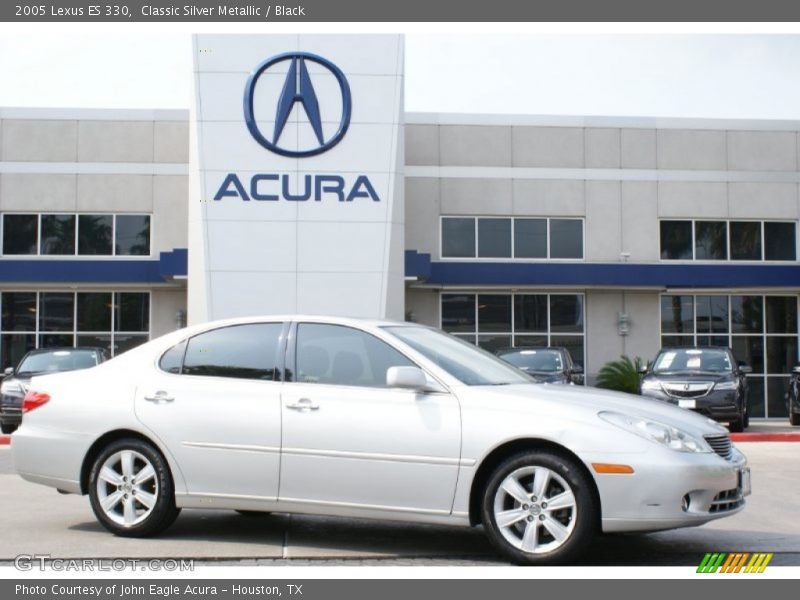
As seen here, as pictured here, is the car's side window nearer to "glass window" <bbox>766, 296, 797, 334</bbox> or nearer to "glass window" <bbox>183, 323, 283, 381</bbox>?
"glass window" <bbox>183, 323, 283, 381</bbox>

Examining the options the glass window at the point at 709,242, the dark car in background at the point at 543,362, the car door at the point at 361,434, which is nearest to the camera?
the car door at the point at 361,434

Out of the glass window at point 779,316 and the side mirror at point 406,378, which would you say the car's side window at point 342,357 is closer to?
the side mirror at point 406,378

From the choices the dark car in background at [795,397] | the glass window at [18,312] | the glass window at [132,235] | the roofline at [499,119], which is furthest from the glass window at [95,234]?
the dark car in background at [795,397]

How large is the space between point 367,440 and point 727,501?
233cm

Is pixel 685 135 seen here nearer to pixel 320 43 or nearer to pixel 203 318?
pixel 320 43

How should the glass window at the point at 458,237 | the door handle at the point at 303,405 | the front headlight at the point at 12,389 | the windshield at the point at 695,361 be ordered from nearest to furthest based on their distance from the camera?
the door handle at the point at 303,405 < the front headlight at the point at 12,389 < the windshield at the point at 695,361 < the glass window at the point at 458,237

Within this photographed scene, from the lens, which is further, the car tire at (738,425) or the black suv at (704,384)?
the car tire at (738,425)

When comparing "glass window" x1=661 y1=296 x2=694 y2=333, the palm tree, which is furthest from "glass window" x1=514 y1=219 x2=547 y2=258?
"glass window" x1=661 y1=296 x2=694 y2=333

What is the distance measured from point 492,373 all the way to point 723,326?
24105 millimetres

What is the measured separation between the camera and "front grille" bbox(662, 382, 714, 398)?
69.9 ft

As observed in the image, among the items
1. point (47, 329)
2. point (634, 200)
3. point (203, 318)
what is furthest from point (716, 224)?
point (47, 329)

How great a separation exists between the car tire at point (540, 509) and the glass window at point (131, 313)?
919 inches

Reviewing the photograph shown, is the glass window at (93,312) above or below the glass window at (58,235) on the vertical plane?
below

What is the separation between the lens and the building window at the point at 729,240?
3031 cm
